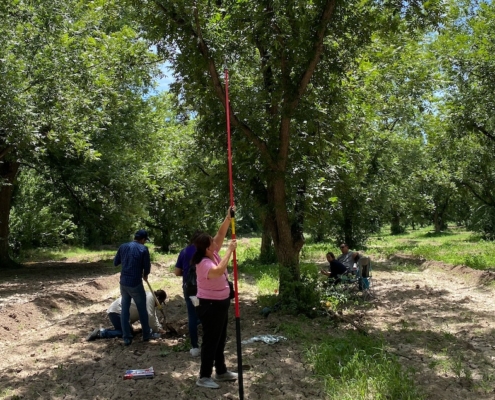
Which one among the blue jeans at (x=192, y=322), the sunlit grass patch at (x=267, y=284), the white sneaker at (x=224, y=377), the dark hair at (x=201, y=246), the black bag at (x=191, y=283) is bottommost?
the white sneaker at (x=224, y=377)

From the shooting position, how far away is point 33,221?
24.0 metres

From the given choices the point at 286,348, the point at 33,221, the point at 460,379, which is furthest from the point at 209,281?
the point at 33,221

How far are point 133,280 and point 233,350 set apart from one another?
181 centimetres

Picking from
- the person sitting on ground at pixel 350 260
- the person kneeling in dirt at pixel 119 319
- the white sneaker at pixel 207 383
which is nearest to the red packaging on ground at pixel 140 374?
the white sneaker at pixel 207 383

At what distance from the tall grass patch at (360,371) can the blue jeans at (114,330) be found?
3127 millimetres

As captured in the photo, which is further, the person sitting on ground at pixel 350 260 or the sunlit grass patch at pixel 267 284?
the sunlit grass patch at pixel 267 284

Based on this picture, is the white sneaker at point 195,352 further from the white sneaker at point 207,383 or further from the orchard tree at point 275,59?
the orchard tree at point 275,59

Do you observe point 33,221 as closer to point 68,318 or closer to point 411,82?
point 68,318

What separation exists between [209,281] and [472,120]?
475 inches

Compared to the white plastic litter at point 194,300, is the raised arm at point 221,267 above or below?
above

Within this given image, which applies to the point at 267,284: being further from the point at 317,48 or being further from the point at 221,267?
the point at 221,267

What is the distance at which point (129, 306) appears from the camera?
24.6 feet

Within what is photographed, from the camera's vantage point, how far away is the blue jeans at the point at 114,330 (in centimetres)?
786

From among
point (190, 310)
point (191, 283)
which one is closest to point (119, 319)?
point (190, 310)
